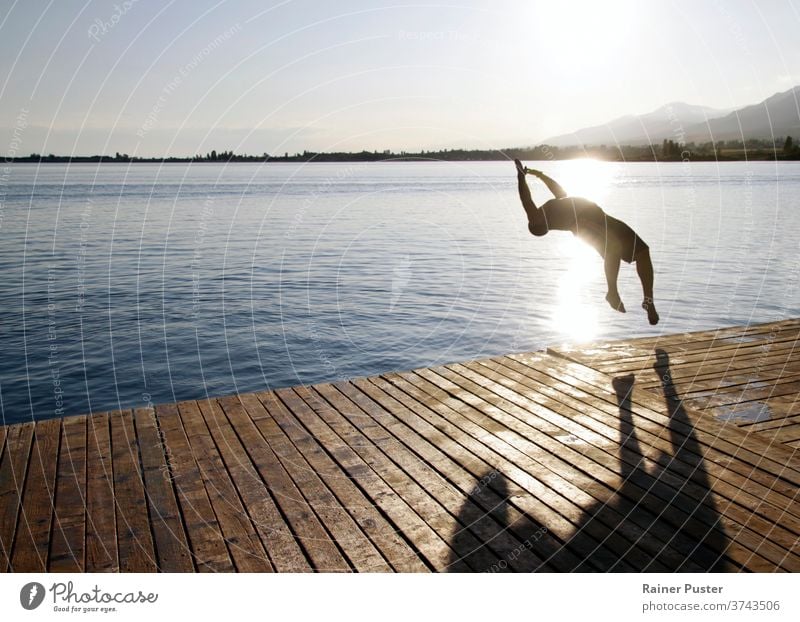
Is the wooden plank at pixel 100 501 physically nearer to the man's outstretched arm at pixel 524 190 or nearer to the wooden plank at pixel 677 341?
the man's outstretched arm at pixel 524 190

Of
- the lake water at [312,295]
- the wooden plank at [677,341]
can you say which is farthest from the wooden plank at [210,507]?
the lake water at [312,295]

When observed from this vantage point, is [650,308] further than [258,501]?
Yes

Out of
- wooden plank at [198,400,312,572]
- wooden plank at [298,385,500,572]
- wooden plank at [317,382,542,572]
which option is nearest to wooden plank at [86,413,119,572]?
wooden plank at [198,400,312,572]

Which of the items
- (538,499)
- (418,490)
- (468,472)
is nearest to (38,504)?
(418,490)

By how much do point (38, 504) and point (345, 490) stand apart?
7.45ft

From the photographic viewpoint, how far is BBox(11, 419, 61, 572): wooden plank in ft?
14.8

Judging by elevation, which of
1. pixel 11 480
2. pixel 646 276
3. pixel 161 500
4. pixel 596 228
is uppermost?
pixel 596 228

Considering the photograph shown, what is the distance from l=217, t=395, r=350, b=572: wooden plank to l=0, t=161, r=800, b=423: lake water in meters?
5.72

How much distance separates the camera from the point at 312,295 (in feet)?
64.7

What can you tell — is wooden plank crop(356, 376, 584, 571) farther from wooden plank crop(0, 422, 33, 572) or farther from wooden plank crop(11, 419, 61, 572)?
wooden plank crop(0, 422, 33, 572)

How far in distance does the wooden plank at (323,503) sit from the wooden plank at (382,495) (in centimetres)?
26

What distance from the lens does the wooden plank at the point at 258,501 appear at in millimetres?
4523

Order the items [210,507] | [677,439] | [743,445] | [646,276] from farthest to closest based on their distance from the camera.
A: [646,276]
[677,439]
[743,445]
[210,507]

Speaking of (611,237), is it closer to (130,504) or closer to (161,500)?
(161,500)
